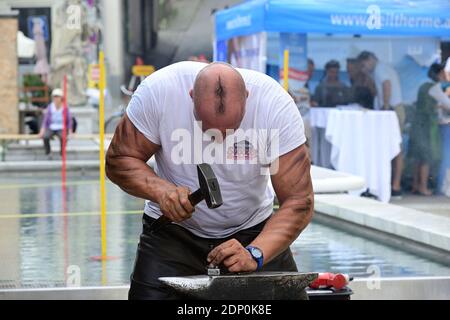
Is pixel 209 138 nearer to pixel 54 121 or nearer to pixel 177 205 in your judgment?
pixel 177 205

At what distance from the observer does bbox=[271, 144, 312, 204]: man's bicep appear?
4.44 metres

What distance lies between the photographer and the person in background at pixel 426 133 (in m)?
14.8

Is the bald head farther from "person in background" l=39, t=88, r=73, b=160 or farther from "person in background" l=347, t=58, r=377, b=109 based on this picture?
"person in background" l=39, t=88, r=73, b=160

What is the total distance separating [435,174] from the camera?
1491 cm

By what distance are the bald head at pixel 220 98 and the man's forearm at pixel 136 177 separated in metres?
0.34

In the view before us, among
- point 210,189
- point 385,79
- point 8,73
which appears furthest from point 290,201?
point 8,73

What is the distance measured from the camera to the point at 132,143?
178 inches

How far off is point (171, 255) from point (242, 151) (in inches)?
20.7

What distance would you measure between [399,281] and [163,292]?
3359mm

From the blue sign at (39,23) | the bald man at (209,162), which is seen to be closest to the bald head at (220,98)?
the bald man at (209,162)

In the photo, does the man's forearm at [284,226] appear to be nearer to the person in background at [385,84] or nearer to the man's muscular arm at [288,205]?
the man's muscular arm at [288,205]

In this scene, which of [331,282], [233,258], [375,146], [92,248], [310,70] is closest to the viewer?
[233,258]
